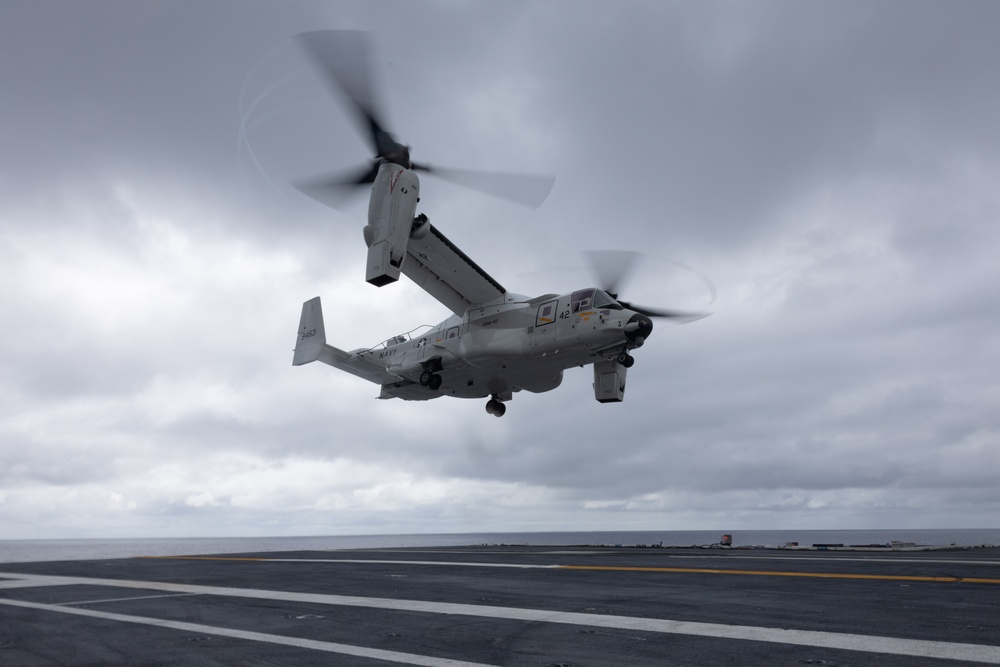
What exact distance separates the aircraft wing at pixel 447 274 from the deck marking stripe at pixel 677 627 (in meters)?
13.7

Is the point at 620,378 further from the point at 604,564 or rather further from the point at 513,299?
the point at 604,564

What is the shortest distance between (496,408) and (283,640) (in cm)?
2192

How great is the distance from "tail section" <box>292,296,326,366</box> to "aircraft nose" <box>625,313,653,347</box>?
15.3m

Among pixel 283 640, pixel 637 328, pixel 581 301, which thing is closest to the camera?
pixel 283 640

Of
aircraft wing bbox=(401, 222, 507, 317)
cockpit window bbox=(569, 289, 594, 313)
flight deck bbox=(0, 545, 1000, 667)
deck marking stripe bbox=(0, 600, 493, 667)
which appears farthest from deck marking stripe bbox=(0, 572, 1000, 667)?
cockpit window bbox=(569, 289, 594, 313)

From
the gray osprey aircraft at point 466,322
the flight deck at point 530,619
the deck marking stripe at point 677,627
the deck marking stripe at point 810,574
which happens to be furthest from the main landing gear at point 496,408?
the deck marking stripe at point 677,627

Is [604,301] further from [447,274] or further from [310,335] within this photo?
[310,335]

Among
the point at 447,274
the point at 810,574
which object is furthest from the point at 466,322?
the point at 810,574

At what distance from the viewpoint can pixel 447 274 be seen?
25.8m

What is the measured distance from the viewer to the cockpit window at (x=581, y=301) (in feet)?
79.3

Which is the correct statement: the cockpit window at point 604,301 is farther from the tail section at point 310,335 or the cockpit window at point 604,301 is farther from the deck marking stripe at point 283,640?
the deck marking stripe at point 283,640

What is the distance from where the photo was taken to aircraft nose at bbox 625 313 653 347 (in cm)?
2311

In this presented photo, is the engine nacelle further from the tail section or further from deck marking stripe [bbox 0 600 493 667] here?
the tail section

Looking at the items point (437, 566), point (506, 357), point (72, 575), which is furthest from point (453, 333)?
point (72, 575)
